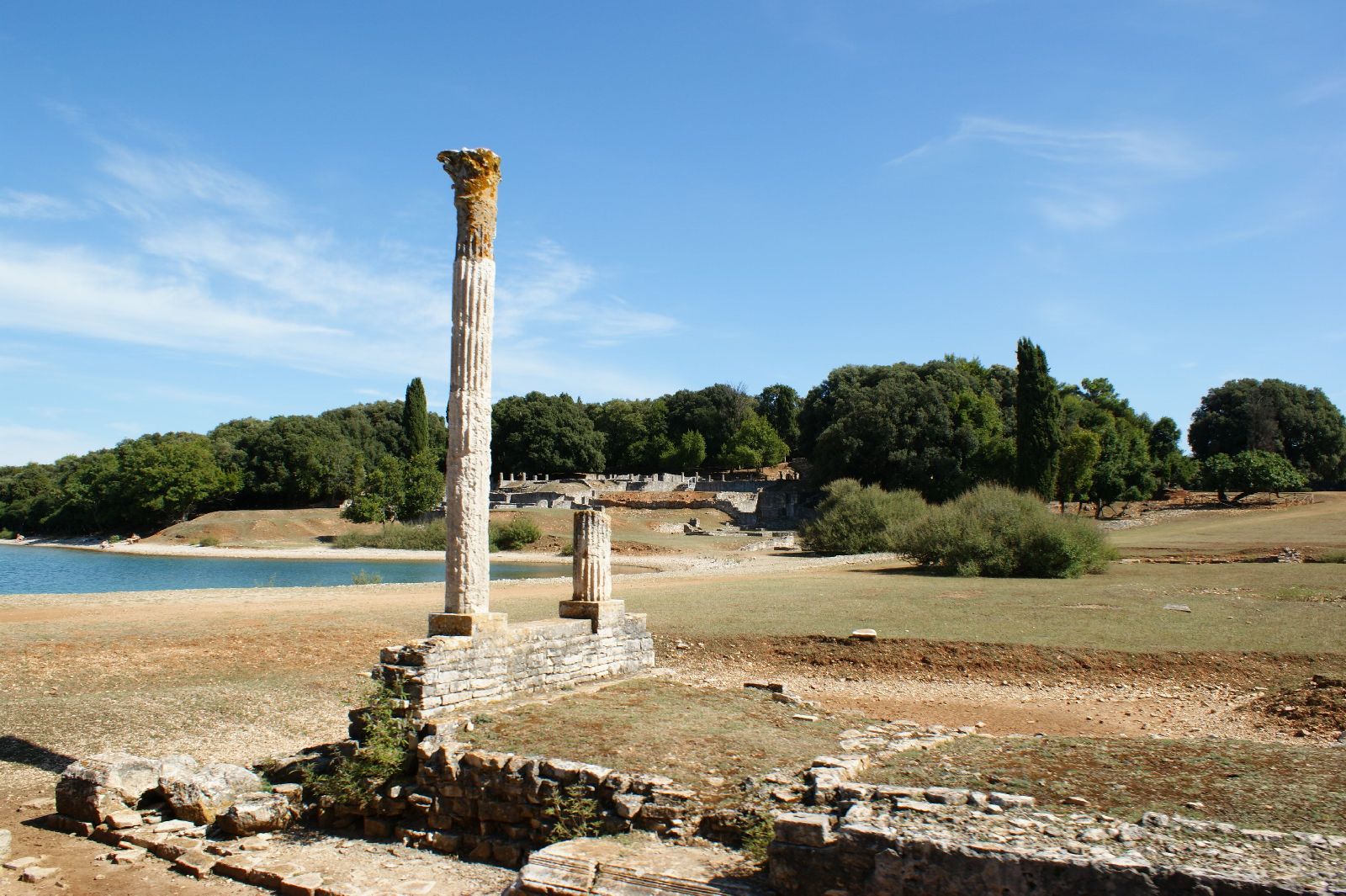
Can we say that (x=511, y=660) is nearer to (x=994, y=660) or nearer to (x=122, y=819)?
(x=122, y=819)

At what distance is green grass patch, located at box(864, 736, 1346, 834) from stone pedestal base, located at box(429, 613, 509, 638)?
206 inches

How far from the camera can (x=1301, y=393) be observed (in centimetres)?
7869

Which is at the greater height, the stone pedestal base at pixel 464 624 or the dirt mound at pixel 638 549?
the stone pedestal base at pixel 464 624

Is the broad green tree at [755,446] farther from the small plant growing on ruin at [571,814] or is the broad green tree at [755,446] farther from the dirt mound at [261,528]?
the small plant growing on ruin at [571,814]

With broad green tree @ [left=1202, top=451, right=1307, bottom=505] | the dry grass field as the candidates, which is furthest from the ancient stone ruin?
broad green tree @ [left=1202, top=451, right=1307, bottom=505]

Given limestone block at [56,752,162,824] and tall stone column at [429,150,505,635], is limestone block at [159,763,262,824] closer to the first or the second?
limestone block at [56,752,162,824]

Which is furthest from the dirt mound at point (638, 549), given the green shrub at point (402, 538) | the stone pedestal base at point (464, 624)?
the stone pedestal base at point (464, 624)

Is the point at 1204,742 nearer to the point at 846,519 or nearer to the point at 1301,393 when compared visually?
the point at 846,519

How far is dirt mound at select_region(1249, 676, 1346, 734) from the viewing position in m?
11.2

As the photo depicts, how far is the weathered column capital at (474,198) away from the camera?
1212 cm

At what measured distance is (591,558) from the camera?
13.7 metres

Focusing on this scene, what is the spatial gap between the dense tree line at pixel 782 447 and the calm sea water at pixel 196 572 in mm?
12757

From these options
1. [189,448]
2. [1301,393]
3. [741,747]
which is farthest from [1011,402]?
[741,747]

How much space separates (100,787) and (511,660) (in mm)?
4417
